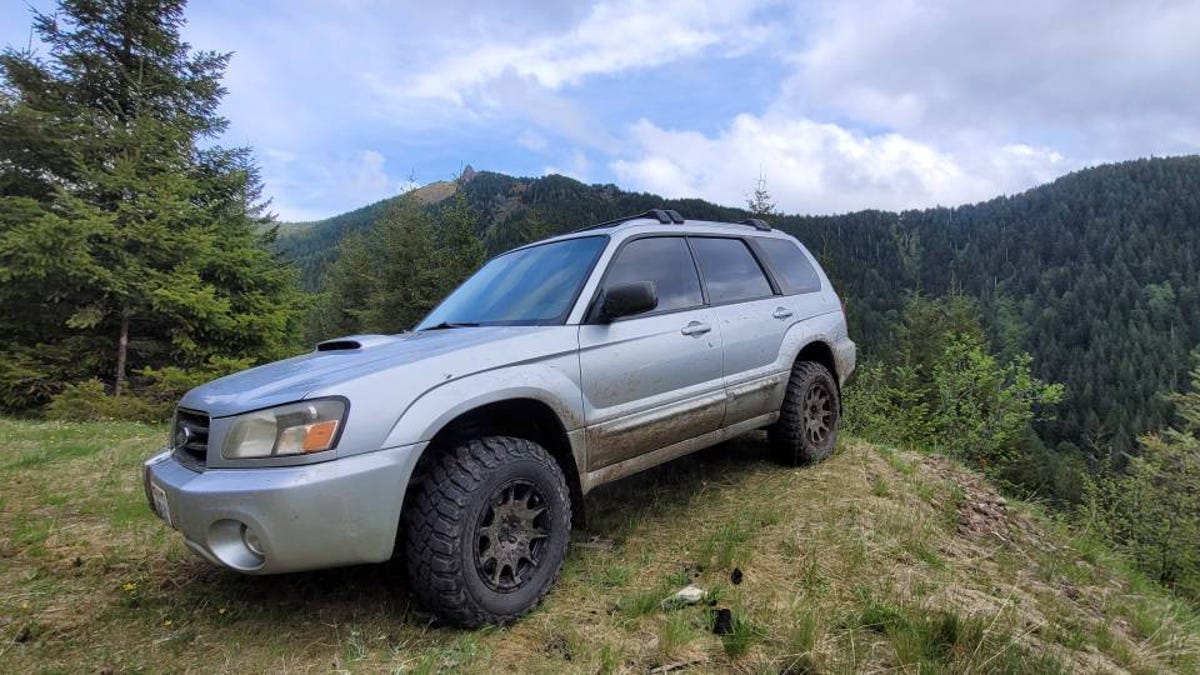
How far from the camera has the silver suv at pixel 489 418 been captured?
7.36 ft

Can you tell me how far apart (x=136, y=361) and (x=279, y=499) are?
12989 millimetres

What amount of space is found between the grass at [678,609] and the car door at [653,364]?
2.20 feet

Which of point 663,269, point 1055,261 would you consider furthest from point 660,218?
point 1055,261

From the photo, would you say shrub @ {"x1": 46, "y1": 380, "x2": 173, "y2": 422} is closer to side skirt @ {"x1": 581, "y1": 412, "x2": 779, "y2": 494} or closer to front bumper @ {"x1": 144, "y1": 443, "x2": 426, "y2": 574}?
front bumper @ {"x1": 144, "y1": 443, "x2": 426, "y2": 574}

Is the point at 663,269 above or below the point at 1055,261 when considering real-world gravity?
below

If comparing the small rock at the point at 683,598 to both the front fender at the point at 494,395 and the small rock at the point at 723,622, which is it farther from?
the front fender at the point at 494,395

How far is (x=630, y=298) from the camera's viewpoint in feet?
9.84

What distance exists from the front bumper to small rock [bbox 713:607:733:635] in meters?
1.38

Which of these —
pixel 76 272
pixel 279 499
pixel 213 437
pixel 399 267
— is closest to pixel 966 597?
pixel 279 499

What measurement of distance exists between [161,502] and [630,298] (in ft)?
7.23

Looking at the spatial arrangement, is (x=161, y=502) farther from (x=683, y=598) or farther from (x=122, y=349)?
(x=122, y=349)

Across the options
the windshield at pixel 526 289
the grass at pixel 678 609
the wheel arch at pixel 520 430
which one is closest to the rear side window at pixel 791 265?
the grass at pixel 678 609

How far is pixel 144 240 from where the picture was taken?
11031 mm

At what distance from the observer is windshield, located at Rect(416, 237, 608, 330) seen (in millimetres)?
3318
